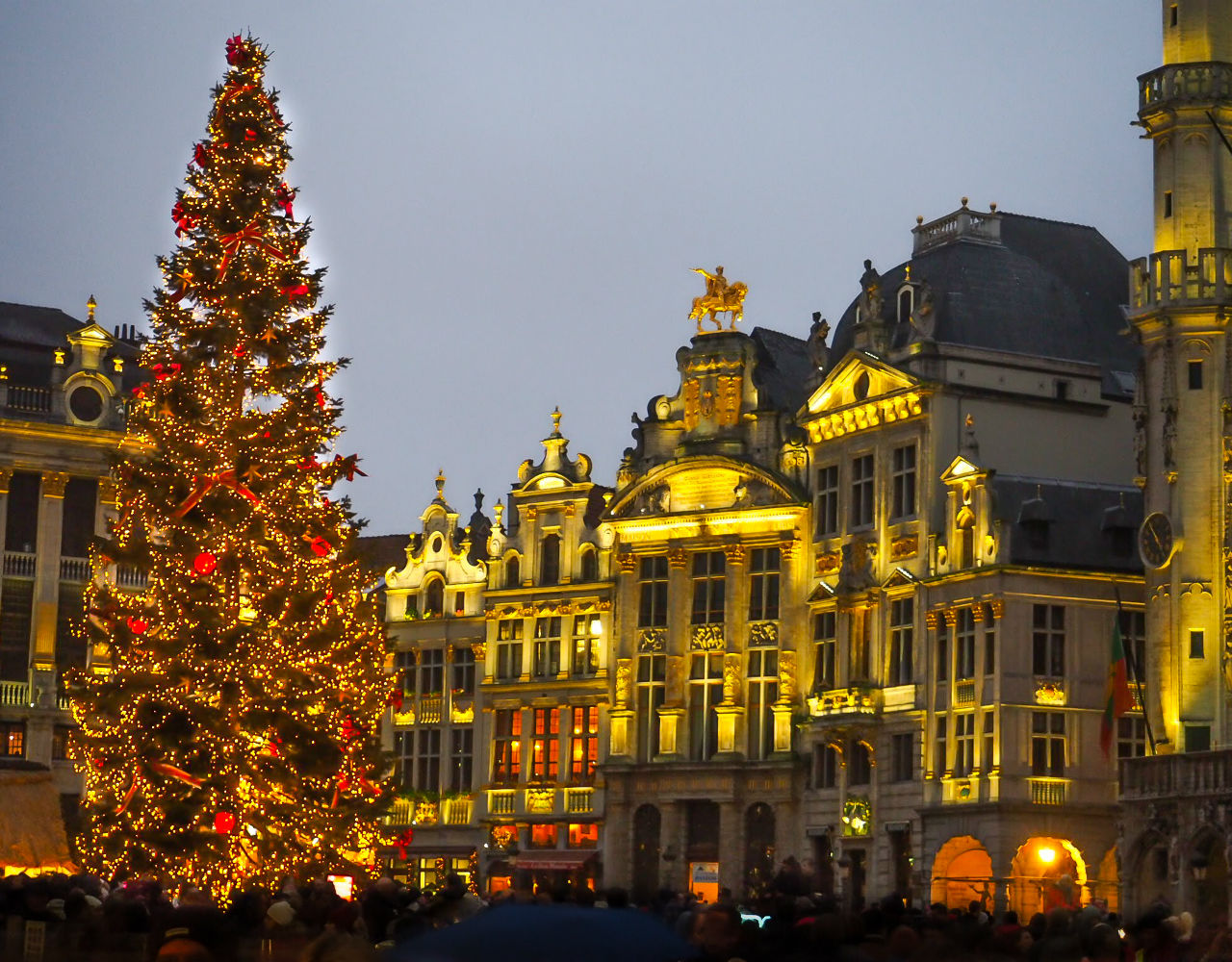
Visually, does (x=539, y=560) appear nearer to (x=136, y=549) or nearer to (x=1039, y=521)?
(x=1039, y=521)

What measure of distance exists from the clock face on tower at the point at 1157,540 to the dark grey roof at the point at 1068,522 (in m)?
3.65

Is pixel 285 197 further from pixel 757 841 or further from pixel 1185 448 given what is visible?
pixel 757 841

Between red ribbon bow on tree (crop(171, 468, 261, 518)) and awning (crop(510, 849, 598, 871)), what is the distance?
26648mm

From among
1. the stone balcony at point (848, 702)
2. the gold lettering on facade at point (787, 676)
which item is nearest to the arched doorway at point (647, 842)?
the gold lettering on facade at point (787, 676)

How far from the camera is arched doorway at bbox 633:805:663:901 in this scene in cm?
5500

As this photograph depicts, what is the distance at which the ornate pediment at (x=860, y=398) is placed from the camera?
50938 mm

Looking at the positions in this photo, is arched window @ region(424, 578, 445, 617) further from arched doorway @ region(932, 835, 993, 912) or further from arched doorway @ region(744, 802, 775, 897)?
arched doorway @ region(932, 835, 993, 912)

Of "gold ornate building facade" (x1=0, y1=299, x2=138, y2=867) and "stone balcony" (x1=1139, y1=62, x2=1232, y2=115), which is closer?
"stone balcony" (x1=1139, y1=62, x2=1232, y2=115)

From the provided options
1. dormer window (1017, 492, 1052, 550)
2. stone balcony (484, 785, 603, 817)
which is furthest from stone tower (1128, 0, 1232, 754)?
stone balcony (484, 785, 603, 817)

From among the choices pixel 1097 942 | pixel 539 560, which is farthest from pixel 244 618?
pixel 539 560

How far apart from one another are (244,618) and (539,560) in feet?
91.2

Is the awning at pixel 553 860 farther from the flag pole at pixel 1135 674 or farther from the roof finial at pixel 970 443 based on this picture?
the flag pole at pixel 1135 674

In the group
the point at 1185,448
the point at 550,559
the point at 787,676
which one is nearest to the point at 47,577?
the point at 550,559

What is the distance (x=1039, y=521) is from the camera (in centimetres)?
4834
